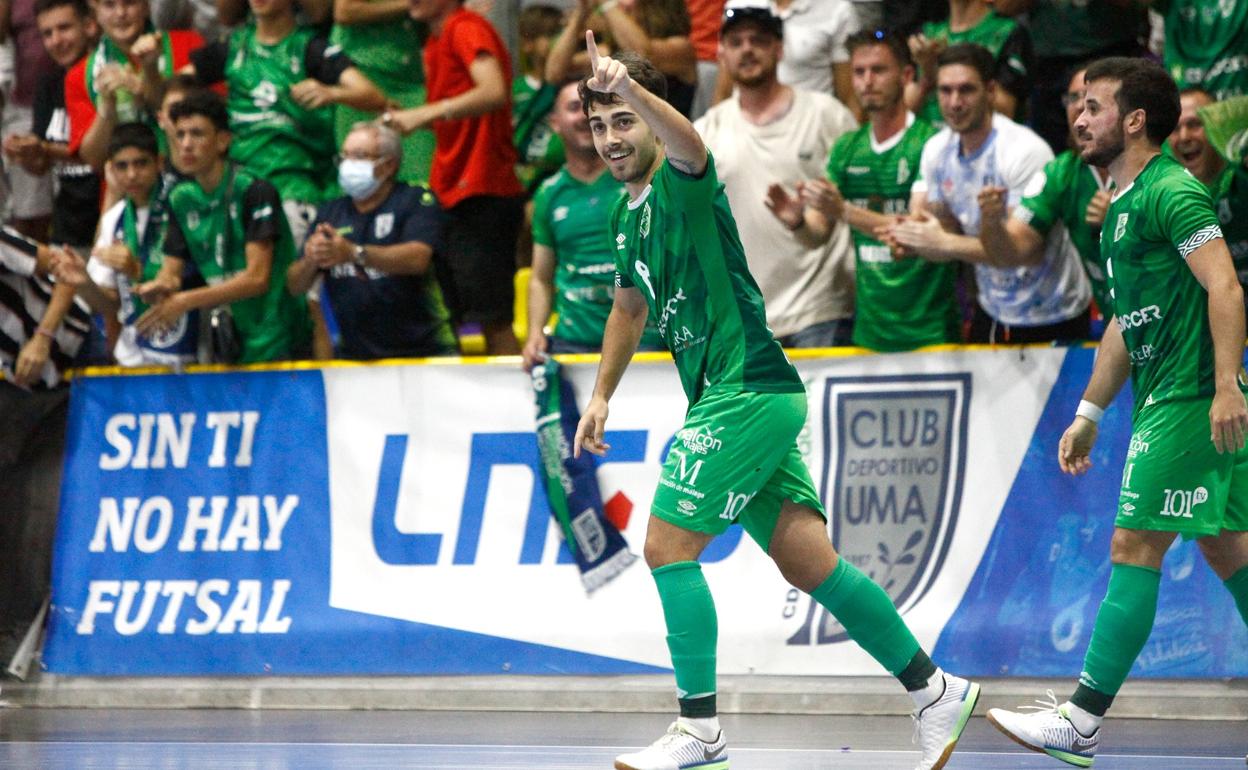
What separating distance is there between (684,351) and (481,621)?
3179 millimetres

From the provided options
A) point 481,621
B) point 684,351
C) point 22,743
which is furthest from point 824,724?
point 22,743

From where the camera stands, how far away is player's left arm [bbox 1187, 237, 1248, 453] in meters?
5.76

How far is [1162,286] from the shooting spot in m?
6.10

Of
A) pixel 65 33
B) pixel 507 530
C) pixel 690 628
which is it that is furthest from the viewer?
pixel 65 33

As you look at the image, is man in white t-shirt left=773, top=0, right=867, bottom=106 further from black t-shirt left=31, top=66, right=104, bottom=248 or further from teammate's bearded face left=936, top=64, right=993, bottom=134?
black t-shirt left=31, top=66, right=104, bottom=248

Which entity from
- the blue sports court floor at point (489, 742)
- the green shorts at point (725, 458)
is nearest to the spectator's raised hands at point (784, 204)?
the blue sports court floor at point (489, 742)

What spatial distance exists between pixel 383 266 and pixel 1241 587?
4.70 m

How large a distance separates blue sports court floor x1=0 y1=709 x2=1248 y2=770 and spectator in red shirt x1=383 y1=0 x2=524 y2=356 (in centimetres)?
236

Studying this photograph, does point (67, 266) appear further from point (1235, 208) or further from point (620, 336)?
point (1235, 208)

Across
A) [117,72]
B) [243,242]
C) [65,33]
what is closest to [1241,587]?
Answer: [243,242]

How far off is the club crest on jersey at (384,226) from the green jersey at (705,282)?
11.6 ft

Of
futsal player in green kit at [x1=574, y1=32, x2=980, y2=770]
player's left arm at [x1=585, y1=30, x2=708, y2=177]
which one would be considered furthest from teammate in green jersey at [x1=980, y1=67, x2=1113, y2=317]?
player's left arm at [x1=585, y1=30, x2=708, y2=177]

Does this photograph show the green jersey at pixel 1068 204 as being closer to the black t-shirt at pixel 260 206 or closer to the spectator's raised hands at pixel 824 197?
the spectator's raised hands at pixel 824 197

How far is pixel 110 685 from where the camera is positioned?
30.9 ft
